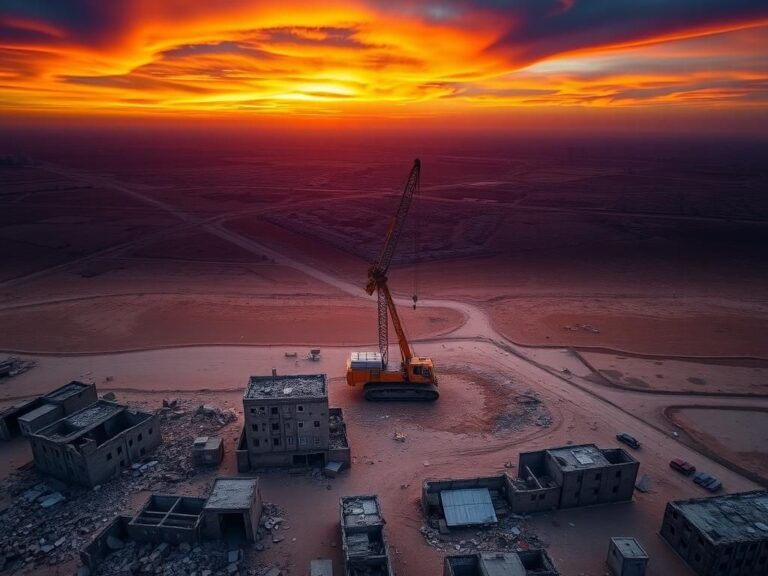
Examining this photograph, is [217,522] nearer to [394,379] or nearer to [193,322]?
[394,379]

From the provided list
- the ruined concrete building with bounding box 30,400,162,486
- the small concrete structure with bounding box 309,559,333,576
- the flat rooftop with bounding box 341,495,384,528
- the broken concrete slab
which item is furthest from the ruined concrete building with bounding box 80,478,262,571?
the broken concrete slab

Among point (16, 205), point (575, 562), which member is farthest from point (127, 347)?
point (16, 205)

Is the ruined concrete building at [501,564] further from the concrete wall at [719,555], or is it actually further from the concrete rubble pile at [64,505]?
the concrete rubble pile at [64,505]

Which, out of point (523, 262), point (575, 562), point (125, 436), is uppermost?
point (523, 262)

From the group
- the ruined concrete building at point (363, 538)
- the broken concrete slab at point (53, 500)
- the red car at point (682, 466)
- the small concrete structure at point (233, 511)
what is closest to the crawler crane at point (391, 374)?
the ruined concrete building at point (363, 538)

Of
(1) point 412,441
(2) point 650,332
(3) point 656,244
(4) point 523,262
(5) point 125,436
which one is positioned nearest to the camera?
(5) point 125,436

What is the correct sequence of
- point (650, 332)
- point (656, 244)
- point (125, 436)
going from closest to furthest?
point (125, 436) → point (650, 332) → point (656, 244)

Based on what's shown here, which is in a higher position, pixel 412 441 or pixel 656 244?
pixel 656 244

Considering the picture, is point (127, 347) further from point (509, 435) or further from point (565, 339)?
point (565, 339)
